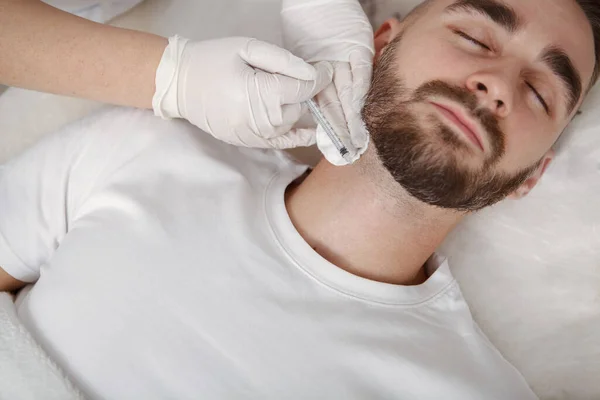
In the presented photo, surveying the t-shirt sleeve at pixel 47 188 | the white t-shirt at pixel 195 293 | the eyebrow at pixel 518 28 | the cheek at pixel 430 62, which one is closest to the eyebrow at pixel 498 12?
the eyebrow at pixel 518 28

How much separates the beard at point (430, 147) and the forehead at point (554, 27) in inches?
8.0

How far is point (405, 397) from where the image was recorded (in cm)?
111

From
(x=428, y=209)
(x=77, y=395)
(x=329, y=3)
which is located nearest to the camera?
(x=77, y=395)

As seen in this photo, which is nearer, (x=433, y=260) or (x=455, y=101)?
(x=455, y=101)

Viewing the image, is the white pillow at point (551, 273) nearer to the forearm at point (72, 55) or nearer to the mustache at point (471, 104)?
the mustache at point (471, 104)

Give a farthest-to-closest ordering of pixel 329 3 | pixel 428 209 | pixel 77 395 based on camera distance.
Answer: pixel 329 3
pixel 428 209
pixel 77 395

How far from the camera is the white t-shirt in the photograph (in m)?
1.07

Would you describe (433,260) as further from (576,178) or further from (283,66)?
(283,66)

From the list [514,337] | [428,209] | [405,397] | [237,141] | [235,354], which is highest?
[237,141]

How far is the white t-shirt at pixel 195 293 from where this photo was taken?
1.07 m

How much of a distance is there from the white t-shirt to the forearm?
0.12 metres

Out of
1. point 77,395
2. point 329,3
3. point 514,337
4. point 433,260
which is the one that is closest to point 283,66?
point 329,3

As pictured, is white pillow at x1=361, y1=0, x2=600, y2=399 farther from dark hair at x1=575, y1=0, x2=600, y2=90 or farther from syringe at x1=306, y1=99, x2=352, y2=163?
syringe at x1=306, y1=99, x2=352, y2=163

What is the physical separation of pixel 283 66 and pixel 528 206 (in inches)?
29.3
